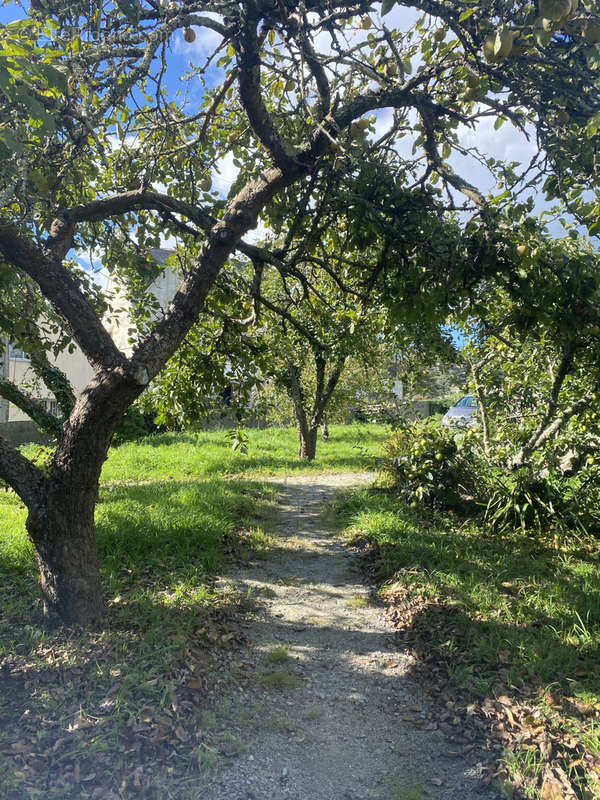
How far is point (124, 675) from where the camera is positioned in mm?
3115

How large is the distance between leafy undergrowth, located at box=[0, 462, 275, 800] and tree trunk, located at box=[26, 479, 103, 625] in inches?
6.0

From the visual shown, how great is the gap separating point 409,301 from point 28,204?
2.69 meters

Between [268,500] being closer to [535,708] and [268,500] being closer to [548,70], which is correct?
[535,708]

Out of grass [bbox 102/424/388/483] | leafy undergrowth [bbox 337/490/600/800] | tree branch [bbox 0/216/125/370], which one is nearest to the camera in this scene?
leafy undergrowth [bbox 337/490/600/800]

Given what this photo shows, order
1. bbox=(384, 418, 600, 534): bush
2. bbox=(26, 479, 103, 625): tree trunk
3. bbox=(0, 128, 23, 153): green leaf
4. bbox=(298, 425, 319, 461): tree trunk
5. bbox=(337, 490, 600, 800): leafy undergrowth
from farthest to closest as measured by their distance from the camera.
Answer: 1. bbox=(298, 425, 319, 461): tree trunk
2. bbox=(384, 418, 600, 534): bush
3. bbox=(26, 479, 103, 625): tree trunk
4. bbox=(337, 490, 600, 800): leafy undergrowth
5. bbox=(0, 128, 23, 153): green leaf

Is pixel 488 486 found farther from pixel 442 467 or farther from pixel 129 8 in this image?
pixel 129 8

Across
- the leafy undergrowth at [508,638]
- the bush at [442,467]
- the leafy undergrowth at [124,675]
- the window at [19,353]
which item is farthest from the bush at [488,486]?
the window at [19,353]

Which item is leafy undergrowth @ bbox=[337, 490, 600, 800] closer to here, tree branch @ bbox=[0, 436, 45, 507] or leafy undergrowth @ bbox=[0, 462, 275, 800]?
leafy undergrowth @ bbox=[0, 462, 275, 800]

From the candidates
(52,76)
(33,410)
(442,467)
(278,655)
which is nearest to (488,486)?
(442,467)

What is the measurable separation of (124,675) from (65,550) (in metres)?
0.94

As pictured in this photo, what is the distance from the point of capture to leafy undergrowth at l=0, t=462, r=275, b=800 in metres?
2.53

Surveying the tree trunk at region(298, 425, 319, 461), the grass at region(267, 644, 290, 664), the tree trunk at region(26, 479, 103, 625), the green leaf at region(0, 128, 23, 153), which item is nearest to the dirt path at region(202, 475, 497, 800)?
the grass at region(267, 644, 290, 664)

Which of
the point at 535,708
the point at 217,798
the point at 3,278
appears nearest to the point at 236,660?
the point at 217,798

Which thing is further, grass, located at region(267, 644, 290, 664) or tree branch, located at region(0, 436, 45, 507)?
grass, located at region(267, 644, 290, 664)
